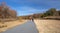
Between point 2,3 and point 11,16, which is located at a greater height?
point 2,3

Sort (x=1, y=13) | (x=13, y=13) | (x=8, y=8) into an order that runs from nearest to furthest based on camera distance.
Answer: (x=1, y=13), (x=8, y=8), (x=13, y=13)

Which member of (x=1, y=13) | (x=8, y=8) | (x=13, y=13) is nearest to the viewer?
(x=1, y=13)

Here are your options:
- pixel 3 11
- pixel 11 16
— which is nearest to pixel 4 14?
pixel 3 11

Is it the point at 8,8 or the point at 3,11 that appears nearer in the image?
the point at 3,11

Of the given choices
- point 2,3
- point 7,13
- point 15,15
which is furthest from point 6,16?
point 15,15

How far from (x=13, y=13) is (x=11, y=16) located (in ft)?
16.1

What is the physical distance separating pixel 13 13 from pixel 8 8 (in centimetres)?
734

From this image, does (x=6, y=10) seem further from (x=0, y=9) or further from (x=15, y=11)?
(x=15, y=11)

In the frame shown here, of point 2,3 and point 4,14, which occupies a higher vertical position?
point 2,3

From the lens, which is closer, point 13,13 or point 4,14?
point 4,14

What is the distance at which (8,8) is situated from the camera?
266ft

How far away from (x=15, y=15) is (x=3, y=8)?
49.5 ft

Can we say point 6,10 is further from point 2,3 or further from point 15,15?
point 15,15

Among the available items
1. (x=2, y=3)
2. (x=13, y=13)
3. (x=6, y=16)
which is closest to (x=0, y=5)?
(x=2, y=3)
